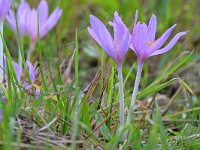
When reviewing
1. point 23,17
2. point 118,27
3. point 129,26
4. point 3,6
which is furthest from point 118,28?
point 129,26

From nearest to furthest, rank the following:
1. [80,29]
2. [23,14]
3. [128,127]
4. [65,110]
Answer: [128,127] < [65,110] < [23,14] < [80,29]

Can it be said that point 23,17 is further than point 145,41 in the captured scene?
Yes

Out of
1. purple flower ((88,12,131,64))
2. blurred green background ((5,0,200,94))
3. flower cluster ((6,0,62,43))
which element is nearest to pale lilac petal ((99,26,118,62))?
purple flower ((88,12,131,64))

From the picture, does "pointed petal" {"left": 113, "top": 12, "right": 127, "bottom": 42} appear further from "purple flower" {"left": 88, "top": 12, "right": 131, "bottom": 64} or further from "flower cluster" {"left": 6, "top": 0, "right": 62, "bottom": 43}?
"flower cluster" {"left": 6, "top": 0, "right": 62, "bottom": 43}

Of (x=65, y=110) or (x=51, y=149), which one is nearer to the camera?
(x=51, y=149)


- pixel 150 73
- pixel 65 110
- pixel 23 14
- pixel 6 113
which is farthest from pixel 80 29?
pixel 6 113

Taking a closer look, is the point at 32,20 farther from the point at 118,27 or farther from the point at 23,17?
the point at 118,27

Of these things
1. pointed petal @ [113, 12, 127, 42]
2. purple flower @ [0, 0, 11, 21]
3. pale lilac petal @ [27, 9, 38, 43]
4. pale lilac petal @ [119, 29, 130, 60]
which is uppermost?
pale lilac petal @ [27, 9, 38, 43]

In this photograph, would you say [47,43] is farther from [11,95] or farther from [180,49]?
[11,95]
